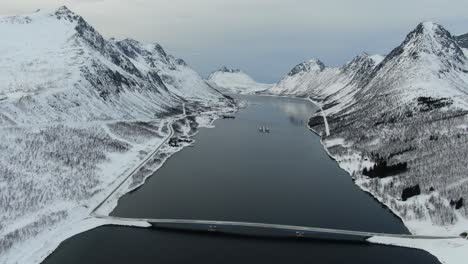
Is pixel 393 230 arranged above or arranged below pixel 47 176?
above

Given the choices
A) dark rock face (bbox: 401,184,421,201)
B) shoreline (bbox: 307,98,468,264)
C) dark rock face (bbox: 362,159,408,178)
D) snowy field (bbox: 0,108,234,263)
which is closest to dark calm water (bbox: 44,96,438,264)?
shoreline (bbox: 307,98,468,264)

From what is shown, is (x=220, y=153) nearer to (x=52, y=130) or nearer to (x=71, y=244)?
(x=52, y=130)

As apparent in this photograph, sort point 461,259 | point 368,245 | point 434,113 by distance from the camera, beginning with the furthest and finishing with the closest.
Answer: point 434,113, point 368,245, point 461,259

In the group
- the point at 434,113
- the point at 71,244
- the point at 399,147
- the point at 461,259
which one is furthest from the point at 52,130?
the point at 434,113

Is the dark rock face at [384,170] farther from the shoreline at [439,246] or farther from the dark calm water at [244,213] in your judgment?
the shoreline at [439,246]

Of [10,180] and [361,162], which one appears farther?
[361,162]

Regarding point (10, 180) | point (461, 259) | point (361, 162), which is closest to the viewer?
point (461, 259)
